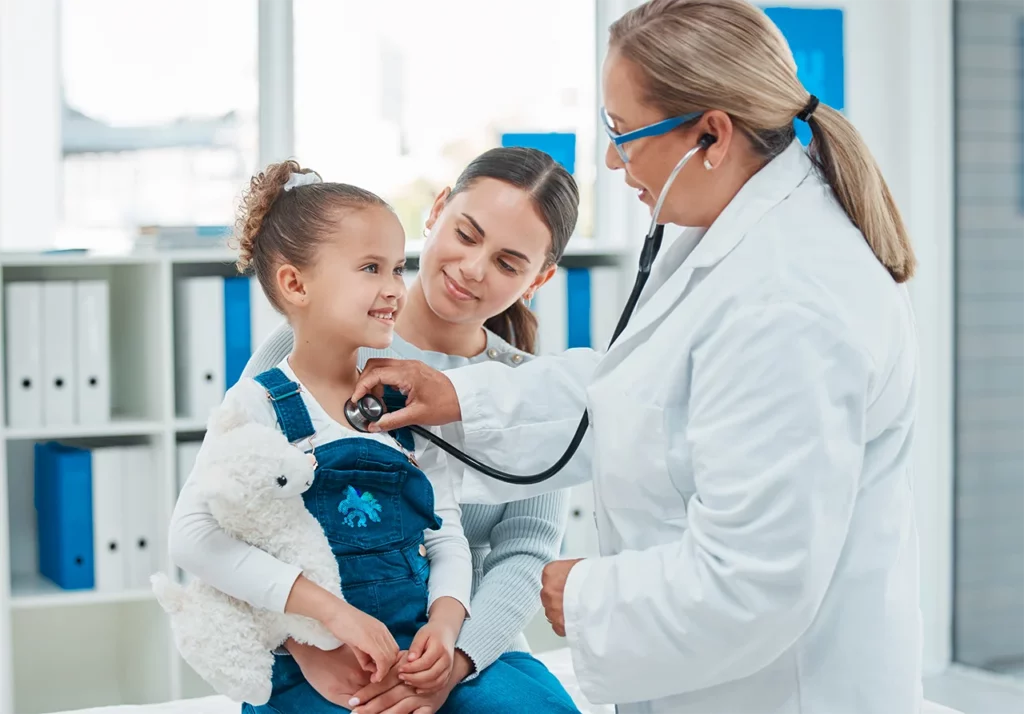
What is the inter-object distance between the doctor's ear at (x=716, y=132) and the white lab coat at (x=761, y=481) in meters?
0.05

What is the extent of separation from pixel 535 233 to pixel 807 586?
69 centimetres

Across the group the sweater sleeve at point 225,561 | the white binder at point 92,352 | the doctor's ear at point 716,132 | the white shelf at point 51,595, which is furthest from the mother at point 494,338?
the white shelf at point 51,595

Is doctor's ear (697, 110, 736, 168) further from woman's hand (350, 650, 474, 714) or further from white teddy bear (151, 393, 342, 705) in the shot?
woman's hand (350, 650, 474, 714)

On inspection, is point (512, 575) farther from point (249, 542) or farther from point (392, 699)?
point (249, 542)

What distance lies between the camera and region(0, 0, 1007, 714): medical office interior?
106 inches

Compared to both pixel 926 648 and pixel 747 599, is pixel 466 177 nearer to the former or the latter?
pixel 747 599

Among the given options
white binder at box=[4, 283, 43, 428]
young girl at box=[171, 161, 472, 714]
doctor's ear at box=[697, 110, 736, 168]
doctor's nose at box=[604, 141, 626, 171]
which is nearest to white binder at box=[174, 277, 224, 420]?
white binder at box=[4, 283, 43, 428]

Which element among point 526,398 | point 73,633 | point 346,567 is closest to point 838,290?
point 526,398

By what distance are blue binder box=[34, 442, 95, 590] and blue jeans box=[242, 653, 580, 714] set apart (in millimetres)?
1416

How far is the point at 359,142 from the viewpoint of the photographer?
3.21m

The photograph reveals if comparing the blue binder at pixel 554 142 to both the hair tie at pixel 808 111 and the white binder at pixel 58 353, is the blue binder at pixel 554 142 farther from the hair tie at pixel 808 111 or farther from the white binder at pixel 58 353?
the hair tie at pixel 808 111

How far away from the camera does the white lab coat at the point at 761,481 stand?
1083mm

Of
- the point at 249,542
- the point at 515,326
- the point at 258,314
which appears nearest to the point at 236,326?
the point at 258,314

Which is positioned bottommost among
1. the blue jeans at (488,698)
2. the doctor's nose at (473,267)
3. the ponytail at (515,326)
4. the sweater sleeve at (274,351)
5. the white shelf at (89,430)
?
the blue jeans at (488,698)
